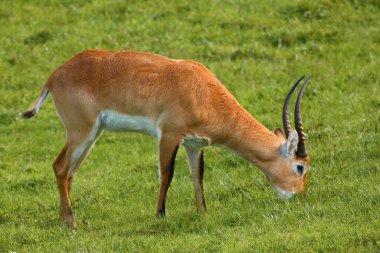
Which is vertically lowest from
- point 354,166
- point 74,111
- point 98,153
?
point 98,153

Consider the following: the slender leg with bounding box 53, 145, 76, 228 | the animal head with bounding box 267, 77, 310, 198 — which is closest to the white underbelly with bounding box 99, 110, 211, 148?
the slender leg with bounding box 53, 145, 76, 228

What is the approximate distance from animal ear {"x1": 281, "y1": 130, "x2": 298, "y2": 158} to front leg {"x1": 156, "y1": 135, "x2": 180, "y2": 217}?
115cm

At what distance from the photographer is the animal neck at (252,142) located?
9141 mm

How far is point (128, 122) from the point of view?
30.2ft

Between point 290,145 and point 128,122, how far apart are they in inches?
69.7

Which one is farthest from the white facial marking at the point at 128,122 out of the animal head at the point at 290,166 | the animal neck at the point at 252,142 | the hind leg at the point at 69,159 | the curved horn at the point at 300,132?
the curved horn at the point at 300,132

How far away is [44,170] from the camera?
434 inches

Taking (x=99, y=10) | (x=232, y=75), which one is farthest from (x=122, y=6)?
(x=232, y=75)

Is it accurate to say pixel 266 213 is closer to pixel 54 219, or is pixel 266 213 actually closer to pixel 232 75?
pixel 54 219

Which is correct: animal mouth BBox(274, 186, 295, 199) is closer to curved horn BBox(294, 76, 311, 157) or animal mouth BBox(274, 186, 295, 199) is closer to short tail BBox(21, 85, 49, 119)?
curved horn BBox(294, 76, 311, 157)

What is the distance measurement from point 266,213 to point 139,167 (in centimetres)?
301

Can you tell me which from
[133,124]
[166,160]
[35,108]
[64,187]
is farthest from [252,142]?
[35,108]

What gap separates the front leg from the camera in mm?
8906

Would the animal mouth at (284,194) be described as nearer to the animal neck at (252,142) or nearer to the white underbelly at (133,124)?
the animal neck at (252,142)
